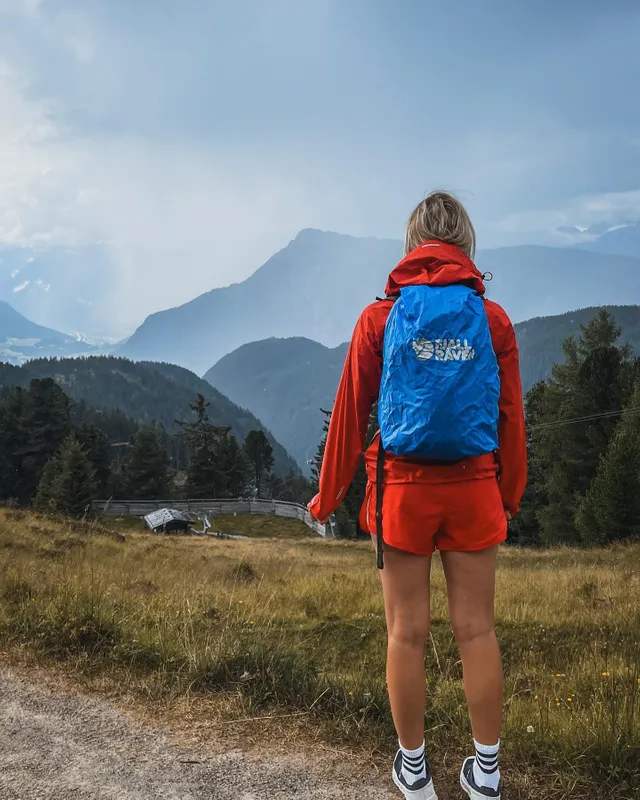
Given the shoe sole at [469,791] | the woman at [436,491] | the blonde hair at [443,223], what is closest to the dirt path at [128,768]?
the shoe sole at [469,791]

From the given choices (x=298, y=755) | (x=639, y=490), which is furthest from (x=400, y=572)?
(x=639, y=490)

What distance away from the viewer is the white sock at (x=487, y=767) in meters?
2.23

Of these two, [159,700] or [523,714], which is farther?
[159,700]

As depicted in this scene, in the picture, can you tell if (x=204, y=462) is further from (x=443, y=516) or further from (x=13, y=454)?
(x=443, y=516)

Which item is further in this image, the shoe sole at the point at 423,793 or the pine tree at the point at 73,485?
the pine tree at the point at 73,485

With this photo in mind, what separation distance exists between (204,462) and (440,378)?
211 ft

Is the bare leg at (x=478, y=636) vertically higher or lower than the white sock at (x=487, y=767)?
higher

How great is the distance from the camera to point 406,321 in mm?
2191

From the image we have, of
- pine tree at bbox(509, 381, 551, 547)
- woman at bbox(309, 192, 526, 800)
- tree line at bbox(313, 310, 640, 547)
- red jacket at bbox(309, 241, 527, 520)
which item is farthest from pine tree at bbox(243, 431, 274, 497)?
woman at bbox(309, 192, 526, 800)

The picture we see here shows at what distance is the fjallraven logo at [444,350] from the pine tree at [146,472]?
64.2m

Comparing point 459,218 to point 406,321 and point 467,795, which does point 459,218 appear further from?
point 467,795

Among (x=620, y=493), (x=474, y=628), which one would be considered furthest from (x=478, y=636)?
(x=620, y=493)

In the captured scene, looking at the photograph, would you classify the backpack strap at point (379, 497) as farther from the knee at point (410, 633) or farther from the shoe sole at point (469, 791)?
the shoe sole at point (469, 791)

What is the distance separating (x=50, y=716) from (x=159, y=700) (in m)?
0.57
